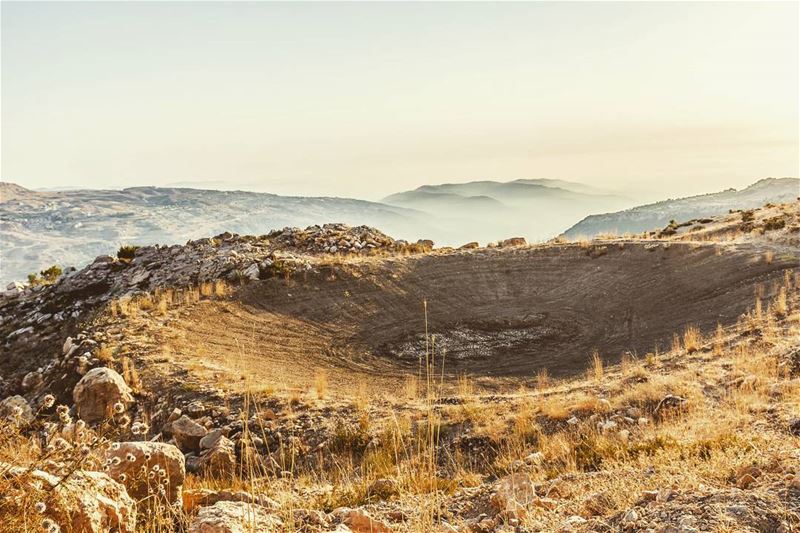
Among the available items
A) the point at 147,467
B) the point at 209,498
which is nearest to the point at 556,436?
the point at 209,498

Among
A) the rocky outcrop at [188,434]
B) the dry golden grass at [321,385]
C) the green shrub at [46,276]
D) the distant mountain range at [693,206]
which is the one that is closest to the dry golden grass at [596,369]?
the dry golden grass at [321,385]

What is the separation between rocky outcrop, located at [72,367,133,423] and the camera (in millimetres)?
10109

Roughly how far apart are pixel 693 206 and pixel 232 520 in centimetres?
12248

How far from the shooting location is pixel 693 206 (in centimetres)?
10769

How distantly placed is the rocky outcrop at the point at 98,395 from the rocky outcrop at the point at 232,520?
7.90m

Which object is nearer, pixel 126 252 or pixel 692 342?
pixel 692 342

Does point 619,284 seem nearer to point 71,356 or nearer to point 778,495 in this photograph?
point 778,495

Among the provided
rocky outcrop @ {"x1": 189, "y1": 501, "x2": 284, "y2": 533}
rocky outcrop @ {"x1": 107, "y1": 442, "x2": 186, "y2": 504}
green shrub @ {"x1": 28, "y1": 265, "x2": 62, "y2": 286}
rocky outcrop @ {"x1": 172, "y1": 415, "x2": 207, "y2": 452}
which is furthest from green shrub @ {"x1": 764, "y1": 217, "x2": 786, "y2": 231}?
green shrub @ {"x1": 28, "y1": 265, "x2": 62, "y2": 286}

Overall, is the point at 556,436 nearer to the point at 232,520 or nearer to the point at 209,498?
the point at 209,498

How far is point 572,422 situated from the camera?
7.79 meters

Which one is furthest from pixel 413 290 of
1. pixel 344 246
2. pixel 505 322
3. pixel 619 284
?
pixel 619 284

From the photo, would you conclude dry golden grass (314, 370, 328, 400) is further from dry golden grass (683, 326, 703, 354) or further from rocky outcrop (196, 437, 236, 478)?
dry golden grass (683, 326, 703, 354)

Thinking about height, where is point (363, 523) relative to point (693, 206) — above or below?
below

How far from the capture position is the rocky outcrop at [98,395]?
33.2ft
